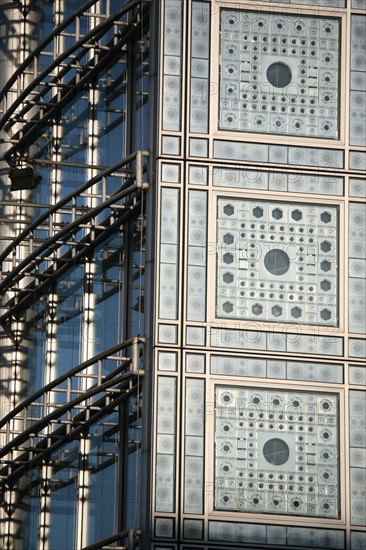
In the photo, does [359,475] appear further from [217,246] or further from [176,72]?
[176,72]

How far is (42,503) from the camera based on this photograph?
A: 36.8 m

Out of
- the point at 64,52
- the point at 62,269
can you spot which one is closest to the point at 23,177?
the point at 62,269

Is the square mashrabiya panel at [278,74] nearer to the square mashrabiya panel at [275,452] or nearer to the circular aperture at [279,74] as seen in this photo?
the circular aperture at [279,74]

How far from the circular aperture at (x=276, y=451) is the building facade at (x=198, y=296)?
5 centimetres

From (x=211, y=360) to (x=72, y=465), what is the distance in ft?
12.3

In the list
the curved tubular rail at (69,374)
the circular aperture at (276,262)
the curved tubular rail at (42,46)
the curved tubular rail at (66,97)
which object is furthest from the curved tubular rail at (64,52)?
the curved tubular rail at (69,374)

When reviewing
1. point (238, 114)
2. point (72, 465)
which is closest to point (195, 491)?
point (72, 465)

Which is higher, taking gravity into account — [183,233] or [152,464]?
[183,233]

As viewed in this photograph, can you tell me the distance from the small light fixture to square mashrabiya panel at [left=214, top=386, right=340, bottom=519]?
587 cm

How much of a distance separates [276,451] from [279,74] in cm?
641

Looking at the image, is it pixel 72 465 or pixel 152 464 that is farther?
pixel 72 465

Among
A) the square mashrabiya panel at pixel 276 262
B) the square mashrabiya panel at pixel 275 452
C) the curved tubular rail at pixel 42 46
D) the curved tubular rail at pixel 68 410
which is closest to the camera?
the square mashrabiya panel at pixel 275 452

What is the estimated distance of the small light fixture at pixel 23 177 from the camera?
37469mm

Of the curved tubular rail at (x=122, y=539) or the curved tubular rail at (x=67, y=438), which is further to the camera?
the curved tubular rail at (x=67, y=438)
